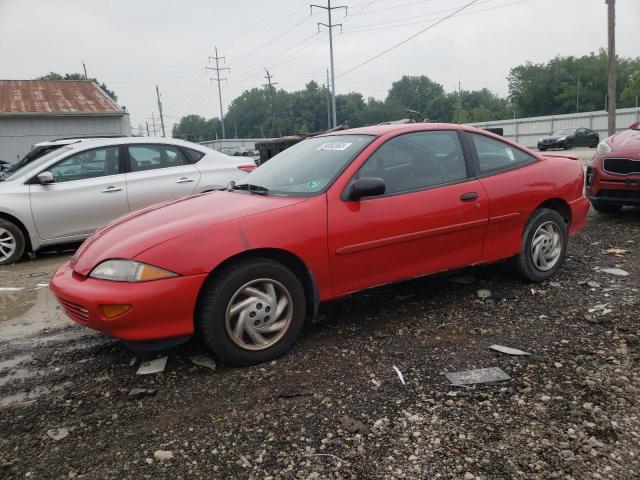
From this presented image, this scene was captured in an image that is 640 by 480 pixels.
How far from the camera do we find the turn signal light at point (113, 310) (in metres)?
2.89

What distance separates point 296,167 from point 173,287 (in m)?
1.47

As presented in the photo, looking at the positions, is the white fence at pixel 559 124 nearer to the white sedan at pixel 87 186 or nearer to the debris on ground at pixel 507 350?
the white sedan at pixel 87 186

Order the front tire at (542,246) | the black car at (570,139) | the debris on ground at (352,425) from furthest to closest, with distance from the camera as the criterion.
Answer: the black car at (570,139)
the front tire at (542,246)
the debris on ground at (352,425)

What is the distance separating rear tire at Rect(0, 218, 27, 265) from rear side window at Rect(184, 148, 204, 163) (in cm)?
243

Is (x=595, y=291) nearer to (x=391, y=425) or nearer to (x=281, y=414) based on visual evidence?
(x=391, y=425)

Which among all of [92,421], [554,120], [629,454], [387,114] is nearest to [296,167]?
[92,421]

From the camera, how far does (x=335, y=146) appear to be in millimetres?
3951

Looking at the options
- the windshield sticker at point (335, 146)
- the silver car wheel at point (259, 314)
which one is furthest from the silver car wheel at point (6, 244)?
the silver car wheel at point (259, 314)

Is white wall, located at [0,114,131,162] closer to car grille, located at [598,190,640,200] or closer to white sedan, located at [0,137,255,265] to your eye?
white sedan, located at [0,137,255,265]

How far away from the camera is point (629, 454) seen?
2.20 metres

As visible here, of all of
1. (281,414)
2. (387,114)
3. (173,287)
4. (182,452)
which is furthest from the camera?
(387,114)

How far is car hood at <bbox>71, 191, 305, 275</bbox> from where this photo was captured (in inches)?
121

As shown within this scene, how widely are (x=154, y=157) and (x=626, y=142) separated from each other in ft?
21.3

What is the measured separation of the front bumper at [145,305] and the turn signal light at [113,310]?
0.02 m
